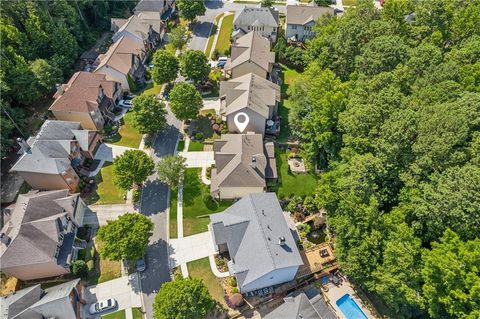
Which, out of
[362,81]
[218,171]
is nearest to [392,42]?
[362,81]

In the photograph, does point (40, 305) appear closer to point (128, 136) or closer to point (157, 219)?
point (157, 219)

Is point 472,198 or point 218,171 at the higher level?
point 472,198

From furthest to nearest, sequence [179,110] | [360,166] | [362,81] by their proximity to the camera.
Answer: [179,110] < [362,81] < [360,166]

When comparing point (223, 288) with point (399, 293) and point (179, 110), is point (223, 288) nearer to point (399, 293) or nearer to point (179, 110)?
point (399, 293)

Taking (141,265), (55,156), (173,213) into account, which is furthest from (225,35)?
(141,265)

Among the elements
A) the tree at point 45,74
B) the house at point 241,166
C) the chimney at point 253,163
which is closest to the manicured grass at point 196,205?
the house at point 241,166

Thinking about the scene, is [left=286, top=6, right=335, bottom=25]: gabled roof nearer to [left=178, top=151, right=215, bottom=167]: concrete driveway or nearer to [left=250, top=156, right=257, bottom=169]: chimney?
[left=178, top=151, right=215, bottom=167]: concrete driveway
